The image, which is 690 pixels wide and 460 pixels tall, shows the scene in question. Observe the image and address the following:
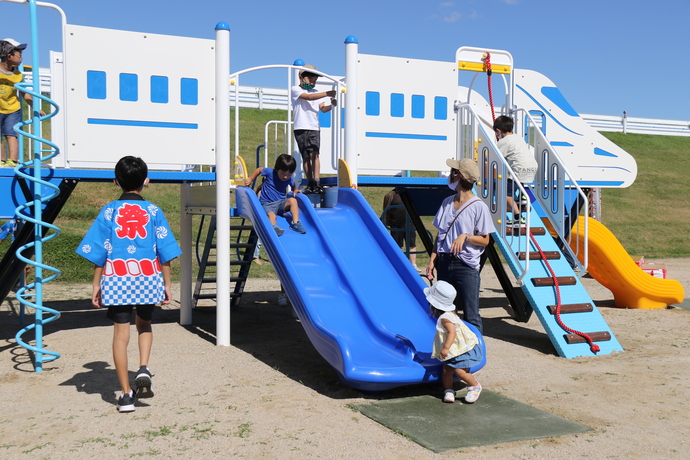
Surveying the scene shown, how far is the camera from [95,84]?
24.3 ft

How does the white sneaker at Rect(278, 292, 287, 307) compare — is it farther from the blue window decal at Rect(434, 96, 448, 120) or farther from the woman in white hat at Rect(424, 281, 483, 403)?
the woman in white hat at Rect(424, 281, 483, 403)

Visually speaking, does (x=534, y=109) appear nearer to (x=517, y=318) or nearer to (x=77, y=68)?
(x=517, y=318)

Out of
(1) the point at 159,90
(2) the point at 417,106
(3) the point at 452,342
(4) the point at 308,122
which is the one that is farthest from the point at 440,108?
(3) the point at 452,342

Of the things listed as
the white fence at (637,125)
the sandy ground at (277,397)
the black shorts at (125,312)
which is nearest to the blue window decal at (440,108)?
the sandy ground at (277,397)

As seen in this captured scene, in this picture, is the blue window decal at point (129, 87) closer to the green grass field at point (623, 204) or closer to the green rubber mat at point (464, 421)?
the green rubber mat at point (464, 421)

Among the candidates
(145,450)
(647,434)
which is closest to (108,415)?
(145,450)

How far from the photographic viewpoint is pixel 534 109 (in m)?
11.5

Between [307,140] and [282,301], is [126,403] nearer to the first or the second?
[307,140]

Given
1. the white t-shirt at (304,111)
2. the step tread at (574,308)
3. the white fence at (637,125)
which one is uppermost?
the white fence at (637,125)

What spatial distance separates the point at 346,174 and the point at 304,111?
35.8 inches

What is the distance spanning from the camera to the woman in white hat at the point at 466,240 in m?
6.25

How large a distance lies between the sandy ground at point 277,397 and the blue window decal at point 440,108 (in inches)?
111

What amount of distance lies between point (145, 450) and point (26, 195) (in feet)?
12.4

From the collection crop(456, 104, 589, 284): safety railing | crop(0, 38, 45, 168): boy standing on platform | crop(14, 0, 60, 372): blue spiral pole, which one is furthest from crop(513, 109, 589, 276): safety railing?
crop(0, 38, 45, 168): boy standing on platform
